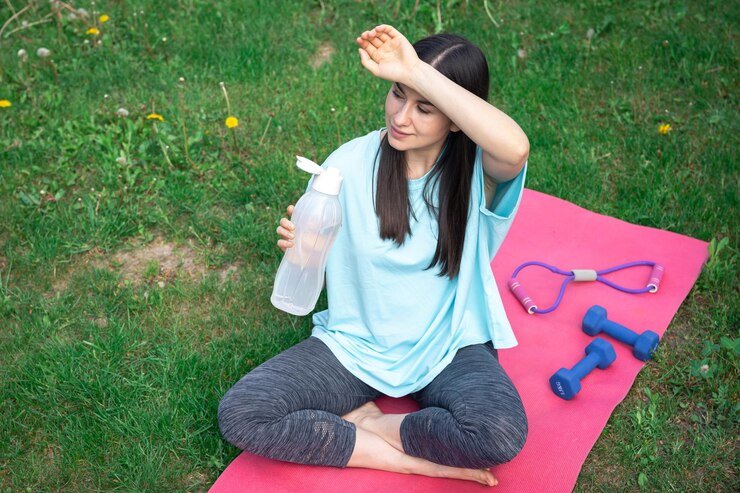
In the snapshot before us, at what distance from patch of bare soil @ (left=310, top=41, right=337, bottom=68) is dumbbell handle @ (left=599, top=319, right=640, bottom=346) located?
8.17 feet

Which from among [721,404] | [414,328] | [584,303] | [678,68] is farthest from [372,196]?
[678,68]

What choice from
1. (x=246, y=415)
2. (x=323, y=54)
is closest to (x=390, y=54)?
(x=246, y=415)

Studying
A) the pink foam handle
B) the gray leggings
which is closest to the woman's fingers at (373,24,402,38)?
the gray leggings

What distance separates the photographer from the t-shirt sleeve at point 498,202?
282cm

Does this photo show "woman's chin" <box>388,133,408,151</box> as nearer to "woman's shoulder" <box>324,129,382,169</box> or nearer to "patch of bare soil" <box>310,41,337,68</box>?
"woman's shoulder" <box>324,129,382,169</box>

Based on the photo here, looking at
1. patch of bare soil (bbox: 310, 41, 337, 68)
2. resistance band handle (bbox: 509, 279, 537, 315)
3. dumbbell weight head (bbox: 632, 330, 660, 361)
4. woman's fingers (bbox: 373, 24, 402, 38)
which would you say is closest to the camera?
woman's fingers (bbox: 373, 24, 402, 38)

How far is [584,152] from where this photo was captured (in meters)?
4.38

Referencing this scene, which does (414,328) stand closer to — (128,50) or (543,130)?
(543,130)

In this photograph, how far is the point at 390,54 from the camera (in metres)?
2.59

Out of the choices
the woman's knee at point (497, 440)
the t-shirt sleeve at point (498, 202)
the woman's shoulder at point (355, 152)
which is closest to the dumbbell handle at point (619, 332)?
the t-shirt sleeve at point (498, 202)

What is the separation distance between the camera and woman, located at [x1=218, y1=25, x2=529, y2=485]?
2.65 m

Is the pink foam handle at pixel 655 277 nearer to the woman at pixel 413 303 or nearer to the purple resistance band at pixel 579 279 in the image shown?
the purple resistance band at pixel 579 279

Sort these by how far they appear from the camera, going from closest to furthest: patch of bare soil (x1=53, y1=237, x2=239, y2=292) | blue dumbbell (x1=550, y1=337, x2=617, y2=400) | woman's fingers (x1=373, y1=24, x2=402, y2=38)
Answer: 1. woman's fingers (x1=373, y1=24, x2=402, y2=38)
2. blue dumbbell (x1=550, y1=337, x2=617, y2=400)
3. patch of bare soil (x1=53, y1=237, x2=239, y2=292)

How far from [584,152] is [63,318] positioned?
2699 mm
